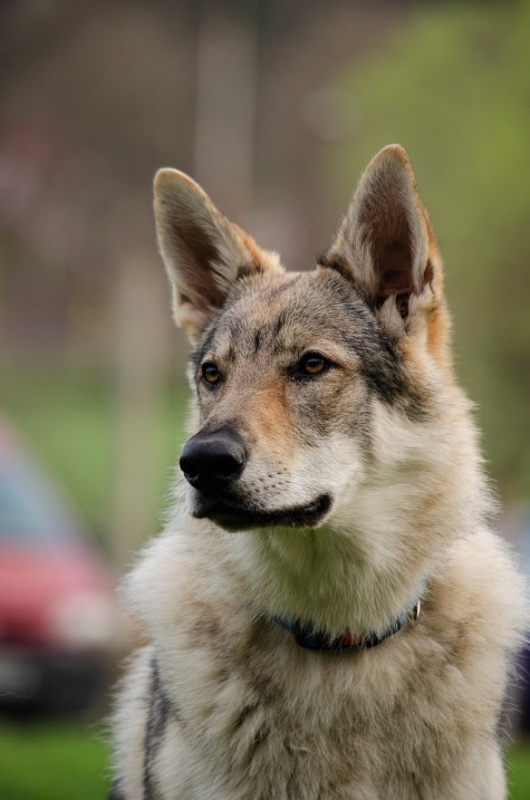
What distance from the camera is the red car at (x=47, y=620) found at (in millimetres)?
12242

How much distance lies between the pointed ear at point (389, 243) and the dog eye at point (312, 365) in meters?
0.35

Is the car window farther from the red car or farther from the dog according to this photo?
the dog

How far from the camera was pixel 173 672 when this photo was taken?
4.71 metres

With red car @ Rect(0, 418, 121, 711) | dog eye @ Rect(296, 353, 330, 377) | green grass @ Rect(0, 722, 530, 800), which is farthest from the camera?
red car @ Rect(0, 418, 121, 711)

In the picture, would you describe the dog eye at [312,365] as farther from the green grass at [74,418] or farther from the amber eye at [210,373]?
the green grass at [74,418]

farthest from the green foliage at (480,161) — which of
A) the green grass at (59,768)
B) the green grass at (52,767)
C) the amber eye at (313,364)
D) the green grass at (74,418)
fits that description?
the green grass at (74,418)

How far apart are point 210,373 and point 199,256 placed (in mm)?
775

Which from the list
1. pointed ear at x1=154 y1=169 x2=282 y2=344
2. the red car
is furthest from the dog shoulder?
the red car

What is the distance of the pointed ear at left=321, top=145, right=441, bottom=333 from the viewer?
4762 millimetres

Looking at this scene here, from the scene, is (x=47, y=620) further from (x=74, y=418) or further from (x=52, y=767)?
(x=74, y=418)

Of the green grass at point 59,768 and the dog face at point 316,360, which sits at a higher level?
the dog face at point 316,360

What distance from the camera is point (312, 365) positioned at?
4.73 m

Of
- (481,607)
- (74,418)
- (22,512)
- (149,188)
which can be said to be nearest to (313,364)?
(481,607)

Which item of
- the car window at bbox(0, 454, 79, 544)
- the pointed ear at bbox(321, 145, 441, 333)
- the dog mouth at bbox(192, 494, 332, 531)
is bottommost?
the car window at bbox(0, 454, 79, 544)
